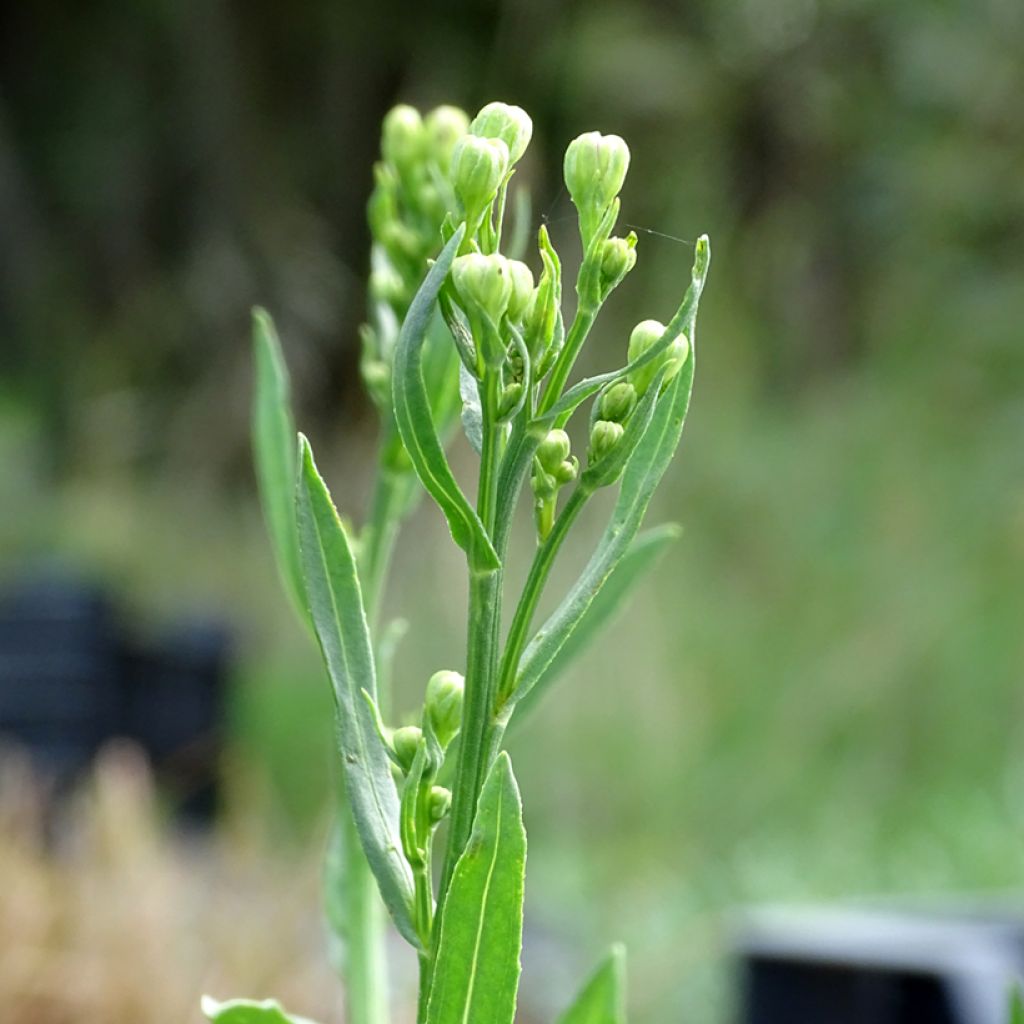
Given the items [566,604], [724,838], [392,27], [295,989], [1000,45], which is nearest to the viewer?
[566,604]

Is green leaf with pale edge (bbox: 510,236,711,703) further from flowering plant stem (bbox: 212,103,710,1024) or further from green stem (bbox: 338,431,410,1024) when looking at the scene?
green stem (bbox: 338,431,410,1024)

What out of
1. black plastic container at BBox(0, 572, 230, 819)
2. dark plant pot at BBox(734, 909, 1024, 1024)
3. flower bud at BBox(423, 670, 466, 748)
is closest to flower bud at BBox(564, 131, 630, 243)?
flower bud at BBox(423, 670, 466, 748)

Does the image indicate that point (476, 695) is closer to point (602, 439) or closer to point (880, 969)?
point (602, 439)

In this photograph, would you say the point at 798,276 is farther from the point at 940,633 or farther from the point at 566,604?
the point at 566,604

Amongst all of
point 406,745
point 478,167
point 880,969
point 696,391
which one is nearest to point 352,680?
point 406,745

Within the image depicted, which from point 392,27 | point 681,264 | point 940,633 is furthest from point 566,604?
point 392,27

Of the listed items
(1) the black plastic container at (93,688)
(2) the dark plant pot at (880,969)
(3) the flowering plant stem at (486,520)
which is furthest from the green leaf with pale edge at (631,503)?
(1) the black plastic container at (93,688)
